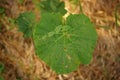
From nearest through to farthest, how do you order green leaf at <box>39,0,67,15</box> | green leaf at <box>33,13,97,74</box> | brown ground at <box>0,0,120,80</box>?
1. green leaf at <box>33,13,97,74</box>
2. green leaf at <box>39,0,67,15</box>
3. brown ground at <box>0,0,120,80</box>

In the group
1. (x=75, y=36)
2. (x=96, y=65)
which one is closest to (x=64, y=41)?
(x=75, y=36)

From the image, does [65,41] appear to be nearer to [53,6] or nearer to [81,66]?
[53,6]

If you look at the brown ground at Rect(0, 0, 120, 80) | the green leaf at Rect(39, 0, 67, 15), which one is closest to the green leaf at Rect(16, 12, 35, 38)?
the green leaf at Rect(39, 0, 67, 15)

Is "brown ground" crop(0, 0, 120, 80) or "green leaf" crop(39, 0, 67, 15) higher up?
"green leaf" crop(39, 0, 67, 15)

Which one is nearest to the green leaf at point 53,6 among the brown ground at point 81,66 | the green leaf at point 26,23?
the green leaf at point 26,23

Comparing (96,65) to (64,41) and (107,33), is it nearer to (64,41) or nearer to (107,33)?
(107,33)

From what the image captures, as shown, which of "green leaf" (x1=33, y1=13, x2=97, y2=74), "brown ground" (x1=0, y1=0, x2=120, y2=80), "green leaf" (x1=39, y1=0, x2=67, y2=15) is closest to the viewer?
"green leaf" (x1=33, y1=13, x2=97, y2=74)

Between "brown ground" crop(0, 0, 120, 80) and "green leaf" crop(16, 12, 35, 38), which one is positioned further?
"brown ground" crop(0, 0, 120, 80)

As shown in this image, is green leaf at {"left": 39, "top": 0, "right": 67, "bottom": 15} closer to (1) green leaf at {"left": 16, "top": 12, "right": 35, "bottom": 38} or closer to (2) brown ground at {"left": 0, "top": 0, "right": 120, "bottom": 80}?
(1) green leaf at {"left": 16, "top": 12, "right": 35, "bottom": 38}
